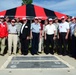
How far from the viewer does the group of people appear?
44.5ft

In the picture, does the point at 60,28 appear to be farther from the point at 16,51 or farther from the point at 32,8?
the point at 32,8

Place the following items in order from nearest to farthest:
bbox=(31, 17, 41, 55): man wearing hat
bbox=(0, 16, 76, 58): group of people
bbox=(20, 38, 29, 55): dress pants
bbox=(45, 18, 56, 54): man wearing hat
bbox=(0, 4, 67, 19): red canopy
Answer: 1. bbox=(0, 16, 76, 58): group of people
2. bbox=(31, 17, 41, 55): man wearing hat
3. bbox=(45, 18, 56, 54): man wearing hat
4. bbox=(20, 38, 29, 55): dress pants
5. bbox=(0, 4, 67, 19): red canopy

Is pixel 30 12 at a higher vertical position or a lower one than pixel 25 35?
higher

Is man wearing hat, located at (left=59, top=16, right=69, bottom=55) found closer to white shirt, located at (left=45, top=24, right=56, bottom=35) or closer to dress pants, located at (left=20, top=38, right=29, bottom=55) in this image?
white shirt, located at (left=45, top=24, right=56, bottom=35)

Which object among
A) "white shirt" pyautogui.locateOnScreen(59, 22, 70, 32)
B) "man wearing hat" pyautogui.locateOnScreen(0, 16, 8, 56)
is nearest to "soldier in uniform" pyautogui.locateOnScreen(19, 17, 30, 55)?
"man wearing hat" pyautogui.locateOnScreen(0, 16, 8, 56)

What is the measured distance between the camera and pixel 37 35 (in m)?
13.8

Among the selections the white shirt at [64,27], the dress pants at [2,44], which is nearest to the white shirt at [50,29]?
the white shirt at [64,27]

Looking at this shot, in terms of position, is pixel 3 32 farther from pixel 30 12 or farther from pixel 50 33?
pixel 30 12

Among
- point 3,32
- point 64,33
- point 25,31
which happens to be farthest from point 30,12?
point 64,33

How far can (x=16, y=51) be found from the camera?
571 inches

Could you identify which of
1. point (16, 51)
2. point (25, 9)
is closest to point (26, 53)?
point (16, 51)

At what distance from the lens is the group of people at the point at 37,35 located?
1356cm

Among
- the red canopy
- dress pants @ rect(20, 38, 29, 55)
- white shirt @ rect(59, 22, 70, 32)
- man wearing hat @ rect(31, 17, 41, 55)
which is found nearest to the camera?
white shirt @ rect(59, 22, 70, 32)

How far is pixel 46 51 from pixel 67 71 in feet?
18.1
